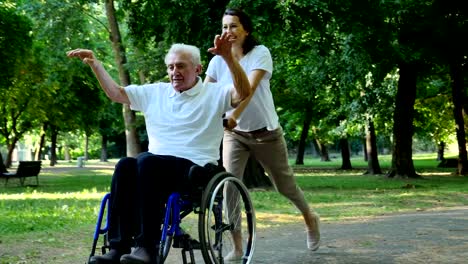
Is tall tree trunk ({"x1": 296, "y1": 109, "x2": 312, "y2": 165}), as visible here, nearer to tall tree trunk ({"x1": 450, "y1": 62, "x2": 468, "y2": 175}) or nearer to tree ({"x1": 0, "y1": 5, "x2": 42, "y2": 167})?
tall tree trunk ({"x1": 450, "y1": 62, "x2": 468, "y2": 175})

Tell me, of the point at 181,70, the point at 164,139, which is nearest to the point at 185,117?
the point at 164,139

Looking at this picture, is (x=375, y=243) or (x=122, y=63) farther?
(x=122, y=63)

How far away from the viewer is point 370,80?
22.5 metres

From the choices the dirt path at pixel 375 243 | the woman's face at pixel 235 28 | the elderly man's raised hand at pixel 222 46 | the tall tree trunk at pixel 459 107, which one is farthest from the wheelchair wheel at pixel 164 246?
the tall tree trunk at pixel 459 107

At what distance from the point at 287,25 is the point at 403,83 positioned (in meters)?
9.45

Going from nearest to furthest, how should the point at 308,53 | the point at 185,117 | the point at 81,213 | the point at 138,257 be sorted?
the point at 138,257 < the point at 185,117 < the point at 81,213 < the point at 308,53

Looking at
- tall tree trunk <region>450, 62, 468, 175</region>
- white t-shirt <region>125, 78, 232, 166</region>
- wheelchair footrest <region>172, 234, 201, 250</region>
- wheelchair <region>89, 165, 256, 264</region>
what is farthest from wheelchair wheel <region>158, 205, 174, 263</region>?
tall tree trunk <region>450, 62, 468, 175</region>

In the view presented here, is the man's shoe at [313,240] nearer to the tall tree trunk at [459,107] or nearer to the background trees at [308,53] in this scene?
the background trees at [308,53]

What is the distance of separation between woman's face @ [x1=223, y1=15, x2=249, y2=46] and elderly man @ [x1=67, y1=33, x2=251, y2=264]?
67cm

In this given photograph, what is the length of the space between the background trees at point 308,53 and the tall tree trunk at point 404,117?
0.03 metres

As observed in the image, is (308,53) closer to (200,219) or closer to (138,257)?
(200,219)

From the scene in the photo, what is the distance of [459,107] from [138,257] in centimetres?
2202

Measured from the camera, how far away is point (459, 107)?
23.6m

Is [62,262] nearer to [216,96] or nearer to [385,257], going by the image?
[216,96]
